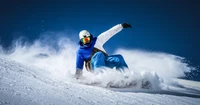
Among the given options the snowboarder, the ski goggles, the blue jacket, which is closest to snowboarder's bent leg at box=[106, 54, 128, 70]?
the snowboarder

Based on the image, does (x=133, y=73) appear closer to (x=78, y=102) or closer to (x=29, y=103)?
(x=78, y=102)

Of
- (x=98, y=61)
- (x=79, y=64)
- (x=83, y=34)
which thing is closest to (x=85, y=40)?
(x=83, y=34)

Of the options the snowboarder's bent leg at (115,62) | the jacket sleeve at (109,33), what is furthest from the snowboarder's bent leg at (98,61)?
the jacket sleeve at (109,33)

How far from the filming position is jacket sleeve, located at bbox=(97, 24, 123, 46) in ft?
21.7

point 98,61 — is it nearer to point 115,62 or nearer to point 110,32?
point 115,62

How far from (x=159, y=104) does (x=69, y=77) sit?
284 centimetres

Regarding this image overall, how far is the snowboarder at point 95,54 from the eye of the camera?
5219 mm

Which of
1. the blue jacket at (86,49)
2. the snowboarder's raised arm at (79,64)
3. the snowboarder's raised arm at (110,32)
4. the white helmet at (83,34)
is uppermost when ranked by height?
the snowboarder's raised arm at (110,32)

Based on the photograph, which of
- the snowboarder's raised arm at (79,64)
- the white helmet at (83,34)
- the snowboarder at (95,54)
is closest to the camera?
the snowboarder at (95,54)

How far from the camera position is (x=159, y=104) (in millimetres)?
3156

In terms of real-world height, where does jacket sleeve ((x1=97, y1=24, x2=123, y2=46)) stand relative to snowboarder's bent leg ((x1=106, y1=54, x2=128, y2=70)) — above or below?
above

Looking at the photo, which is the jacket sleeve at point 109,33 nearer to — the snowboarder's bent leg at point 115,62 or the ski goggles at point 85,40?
the ski goggles at point 85,40

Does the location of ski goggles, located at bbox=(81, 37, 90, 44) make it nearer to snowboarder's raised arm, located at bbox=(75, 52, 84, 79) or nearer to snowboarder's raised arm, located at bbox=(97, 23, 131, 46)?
snowboarder's raised arm, located at bbox=(75, 52, 84, 79)

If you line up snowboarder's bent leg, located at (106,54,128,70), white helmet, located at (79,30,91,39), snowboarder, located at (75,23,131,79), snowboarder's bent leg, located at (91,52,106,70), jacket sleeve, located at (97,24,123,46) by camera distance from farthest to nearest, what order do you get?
jacket sleeve, located at (97,24,123,46) → white helmet, located at (79,30,91,39) → snowboarder's bent leg, located at (106,54,128,70) → snowboarder, located at (75,23,131,79) → snowboarder's bent leg, located at (91,52,106,70)
